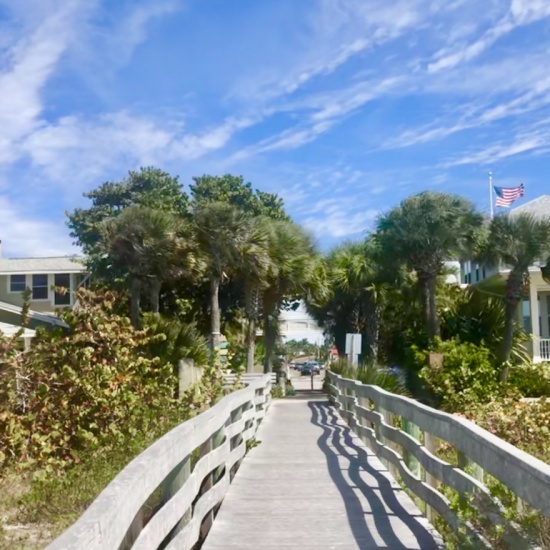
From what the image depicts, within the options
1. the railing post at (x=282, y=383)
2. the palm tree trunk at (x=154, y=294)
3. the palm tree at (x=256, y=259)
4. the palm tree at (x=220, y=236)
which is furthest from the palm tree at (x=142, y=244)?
the railing post at (x=282, y=383)

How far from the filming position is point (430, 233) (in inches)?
1207

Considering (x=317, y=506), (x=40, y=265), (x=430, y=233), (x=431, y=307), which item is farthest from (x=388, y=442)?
(x=40, y=265)

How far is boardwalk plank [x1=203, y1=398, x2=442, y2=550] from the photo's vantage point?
22.2 ft

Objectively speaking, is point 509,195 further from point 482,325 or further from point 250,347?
point 250,347

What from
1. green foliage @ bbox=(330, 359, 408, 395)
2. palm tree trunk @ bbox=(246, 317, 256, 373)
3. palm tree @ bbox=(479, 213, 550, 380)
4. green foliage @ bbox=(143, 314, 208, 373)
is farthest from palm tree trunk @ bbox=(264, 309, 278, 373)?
green foliage @ bbox=(143, 314, 208, 373)

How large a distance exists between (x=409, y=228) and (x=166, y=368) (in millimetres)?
18939

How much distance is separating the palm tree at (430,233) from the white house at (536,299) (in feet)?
6.55

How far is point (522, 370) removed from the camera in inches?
1187

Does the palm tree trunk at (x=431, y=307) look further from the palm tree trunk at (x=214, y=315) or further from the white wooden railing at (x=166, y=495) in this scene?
the white wooden railing at (x=166, y=495)

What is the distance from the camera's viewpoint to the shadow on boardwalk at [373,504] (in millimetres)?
6734

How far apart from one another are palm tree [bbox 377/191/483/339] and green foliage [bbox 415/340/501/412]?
255 centimetres

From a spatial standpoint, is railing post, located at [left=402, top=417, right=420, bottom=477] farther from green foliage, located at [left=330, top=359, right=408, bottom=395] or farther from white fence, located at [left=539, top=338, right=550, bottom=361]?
white fence, located at [left=539, top=338, right=550, bottom=361]

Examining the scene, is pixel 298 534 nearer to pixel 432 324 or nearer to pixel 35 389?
pixel 35 389

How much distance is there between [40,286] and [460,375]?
25.2 meters
